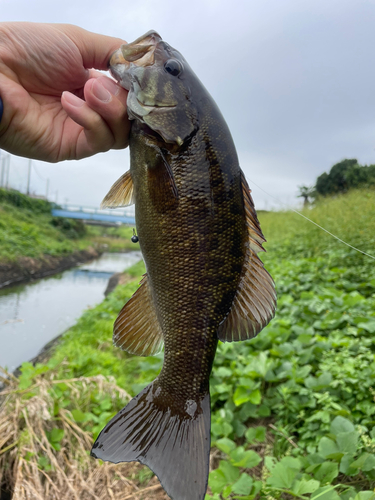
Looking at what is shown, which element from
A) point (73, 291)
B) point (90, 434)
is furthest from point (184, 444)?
point (73, 291)

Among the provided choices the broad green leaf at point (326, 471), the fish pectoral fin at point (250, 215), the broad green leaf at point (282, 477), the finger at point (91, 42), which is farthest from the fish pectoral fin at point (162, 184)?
the broad green leaf at point (326, 471)

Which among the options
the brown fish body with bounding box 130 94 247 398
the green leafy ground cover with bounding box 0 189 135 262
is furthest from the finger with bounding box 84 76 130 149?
the green leafy ground cover with bounding box 0 189 135 262

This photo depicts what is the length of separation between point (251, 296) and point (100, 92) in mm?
1149

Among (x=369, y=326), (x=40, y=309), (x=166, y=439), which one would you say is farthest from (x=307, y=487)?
(x=40, y=309)

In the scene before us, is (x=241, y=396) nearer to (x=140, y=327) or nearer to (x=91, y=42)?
(x=140, y=327)

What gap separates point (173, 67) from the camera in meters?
1.48

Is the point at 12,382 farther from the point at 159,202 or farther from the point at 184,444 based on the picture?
the point at 159,202

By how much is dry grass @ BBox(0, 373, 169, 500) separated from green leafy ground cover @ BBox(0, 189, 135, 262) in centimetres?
1222

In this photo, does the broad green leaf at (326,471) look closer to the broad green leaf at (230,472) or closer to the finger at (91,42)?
the broad green leaf at (230,472)

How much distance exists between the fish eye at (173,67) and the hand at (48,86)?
1.03 ft

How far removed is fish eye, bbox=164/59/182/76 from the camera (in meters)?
1.48

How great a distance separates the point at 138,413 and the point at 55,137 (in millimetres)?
1638

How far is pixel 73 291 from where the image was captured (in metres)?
13.8

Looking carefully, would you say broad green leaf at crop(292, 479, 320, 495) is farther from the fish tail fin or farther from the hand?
the hand
